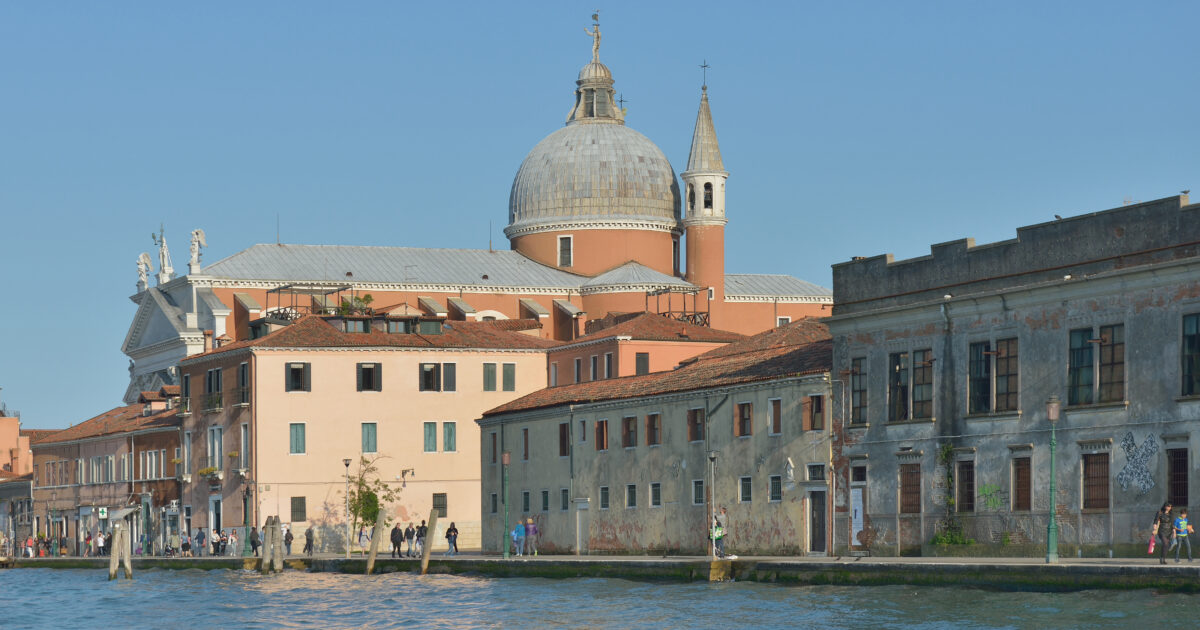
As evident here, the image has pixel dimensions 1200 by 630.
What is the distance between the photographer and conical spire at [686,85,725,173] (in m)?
92.0

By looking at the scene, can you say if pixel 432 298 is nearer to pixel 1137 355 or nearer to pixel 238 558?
pixel 238 558

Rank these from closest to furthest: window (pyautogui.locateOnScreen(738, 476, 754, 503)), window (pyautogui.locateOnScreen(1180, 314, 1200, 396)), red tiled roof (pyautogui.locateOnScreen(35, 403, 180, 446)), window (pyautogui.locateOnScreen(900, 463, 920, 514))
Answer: window (pyautogui.locateOnScreen(1180, 314, 1200, 396)), window (pyautogui.locateOnScreen(900, 463, 920, 514)), window (pyautogui.locateOnScreen(738, 476, 754, 503)), red tiled roof (pyautogui.locateOnScreen(35, 403, 180, 446))

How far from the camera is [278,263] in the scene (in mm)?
86750

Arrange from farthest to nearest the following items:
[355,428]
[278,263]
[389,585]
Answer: [278,263], [355,428], [389,585]

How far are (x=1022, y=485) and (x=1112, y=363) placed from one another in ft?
10.4

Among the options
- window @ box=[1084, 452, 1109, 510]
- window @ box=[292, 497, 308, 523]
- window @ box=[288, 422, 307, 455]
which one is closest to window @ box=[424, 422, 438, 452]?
window @ box=[288, 422, 307, 455]

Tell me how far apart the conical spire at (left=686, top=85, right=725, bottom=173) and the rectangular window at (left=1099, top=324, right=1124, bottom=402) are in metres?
55.1

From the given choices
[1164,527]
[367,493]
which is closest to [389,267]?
[367,493]

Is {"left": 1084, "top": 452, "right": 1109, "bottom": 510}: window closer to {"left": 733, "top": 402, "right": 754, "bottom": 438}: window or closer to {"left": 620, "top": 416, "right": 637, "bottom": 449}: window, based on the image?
{"left": 733, "top": 402, "right": 754, "bottom": 438}: window

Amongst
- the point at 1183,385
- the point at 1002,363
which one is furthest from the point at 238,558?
the point at 1183,385

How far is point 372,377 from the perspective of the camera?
214ft

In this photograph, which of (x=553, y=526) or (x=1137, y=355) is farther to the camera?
(x=553, y=526)

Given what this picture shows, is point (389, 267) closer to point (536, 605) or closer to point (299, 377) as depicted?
point (299, 377)

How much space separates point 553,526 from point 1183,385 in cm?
2303
